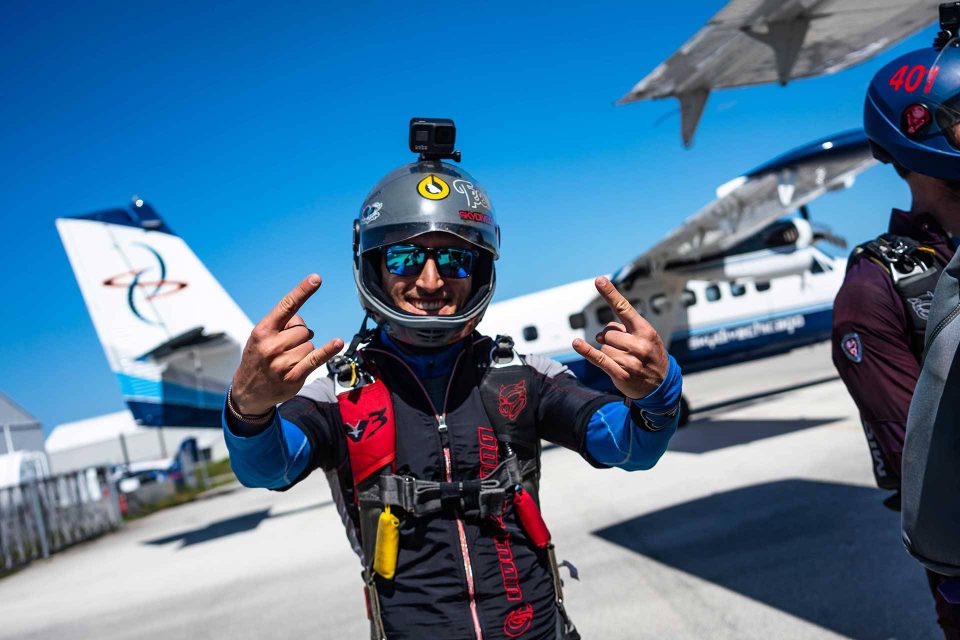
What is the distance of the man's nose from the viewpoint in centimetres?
200

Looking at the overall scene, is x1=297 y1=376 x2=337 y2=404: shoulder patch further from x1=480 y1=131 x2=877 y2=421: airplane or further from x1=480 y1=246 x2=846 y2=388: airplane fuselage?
x1=480 y1=246 x2=846 y2=388: airplane fuselage

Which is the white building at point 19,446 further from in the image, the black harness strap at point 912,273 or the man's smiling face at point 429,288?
the black harness strap at point 912,273

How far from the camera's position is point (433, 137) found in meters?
2.20

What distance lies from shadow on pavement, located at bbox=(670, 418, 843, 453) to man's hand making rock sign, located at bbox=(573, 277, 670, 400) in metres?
8.90

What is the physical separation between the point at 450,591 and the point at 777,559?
4218mm

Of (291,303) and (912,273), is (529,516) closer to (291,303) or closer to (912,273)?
(291,303)

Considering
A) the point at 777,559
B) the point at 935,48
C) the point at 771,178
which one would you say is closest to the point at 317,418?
the point at 935,48

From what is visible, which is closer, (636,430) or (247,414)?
(247,414)

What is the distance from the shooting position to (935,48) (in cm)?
229

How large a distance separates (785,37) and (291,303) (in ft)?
20.4

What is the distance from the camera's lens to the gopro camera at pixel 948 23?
2234mm

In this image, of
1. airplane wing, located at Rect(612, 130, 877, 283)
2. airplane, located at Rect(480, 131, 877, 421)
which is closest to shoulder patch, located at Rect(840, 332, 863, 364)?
airplane wing, located at Rect(612, 130, 877, 283)

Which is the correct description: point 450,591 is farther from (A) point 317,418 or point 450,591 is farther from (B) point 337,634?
(B) point 337,634

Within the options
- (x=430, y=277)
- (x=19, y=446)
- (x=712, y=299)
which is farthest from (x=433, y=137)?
(x=19, y=446)
